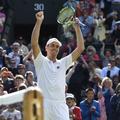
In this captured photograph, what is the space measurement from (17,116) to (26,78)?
6122 mm

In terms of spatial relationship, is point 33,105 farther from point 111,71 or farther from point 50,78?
point 111,71

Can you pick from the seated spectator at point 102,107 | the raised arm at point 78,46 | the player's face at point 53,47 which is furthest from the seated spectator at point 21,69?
the player's face at point 53,47

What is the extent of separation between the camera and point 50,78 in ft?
28.1

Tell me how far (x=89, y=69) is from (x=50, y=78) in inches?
287

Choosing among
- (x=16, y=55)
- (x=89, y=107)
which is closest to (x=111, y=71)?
(x=16, y=55)

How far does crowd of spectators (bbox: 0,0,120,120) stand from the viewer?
41.2 feet

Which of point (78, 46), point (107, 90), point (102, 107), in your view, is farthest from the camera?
point (107, 90)

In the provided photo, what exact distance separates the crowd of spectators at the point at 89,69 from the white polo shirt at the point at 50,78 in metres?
0.68

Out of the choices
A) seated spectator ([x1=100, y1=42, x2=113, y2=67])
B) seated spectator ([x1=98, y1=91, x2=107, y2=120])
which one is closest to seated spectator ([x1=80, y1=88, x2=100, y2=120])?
seated spectator ([x1=98, y1=91, x2=107, y2=120])

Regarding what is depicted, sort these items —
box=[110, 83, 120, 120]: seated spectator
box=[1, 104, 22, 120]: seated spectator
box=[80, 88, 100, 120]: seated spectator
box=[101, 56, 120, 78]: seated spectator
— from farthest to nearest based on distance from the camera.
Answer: box=[101, 56, 120, 78]: seated spectator → box=[110, 83, 120, 120]: seated spectator → box=[80, 88, 100, 120]: seated spectator → box=[1, 104, 22, 120]: seated spectator

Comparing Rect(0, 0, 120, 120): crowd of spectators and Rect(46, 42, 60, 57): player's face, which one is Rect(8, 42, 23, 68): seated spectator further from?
Rect(46, 42, 60, 57): player's face

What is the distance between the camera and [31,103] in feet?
16.4

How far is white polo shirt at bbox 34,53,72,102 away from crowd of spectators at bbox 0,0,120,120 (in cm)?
68

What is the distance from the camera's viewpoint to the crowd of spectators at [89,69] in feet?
41.2
